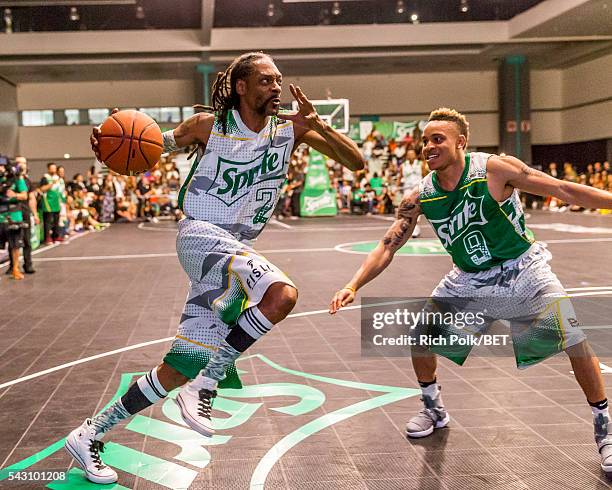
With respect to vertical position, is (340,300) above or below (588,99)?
below

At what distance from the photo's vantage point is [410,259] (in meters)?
12.3

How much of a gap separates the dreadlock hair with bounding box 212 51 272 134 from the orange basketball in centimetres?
34

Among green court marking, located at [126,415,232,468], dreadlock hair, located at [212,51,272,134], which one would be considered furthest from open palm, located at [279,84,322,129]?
green court marking, located at [126,415,232,468]

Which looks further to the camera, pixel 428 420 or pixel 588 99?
pixel 588 99

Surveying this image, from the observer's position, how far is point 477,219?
3.75 meters

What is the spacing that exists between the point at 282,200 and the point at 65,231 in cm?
933

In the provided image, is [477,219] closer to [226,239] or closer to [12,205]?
[226,239]

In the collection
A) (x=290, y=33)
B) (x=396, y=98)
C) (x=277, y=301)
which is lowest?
(x=277, y=301)

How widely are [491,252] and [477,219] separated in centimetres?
19

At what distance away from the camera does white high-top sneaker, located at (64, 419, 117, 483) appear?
11.1 feet

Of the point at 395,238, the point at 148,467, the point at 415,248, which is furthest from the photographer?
the point at 415,248

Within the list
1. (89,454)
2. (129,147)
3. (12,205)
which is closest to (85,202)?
(12,205)

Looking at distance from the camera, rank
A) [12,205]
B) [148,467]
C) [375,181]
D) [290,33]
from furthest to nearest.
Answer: [290,33] < [375,181] < [12,205] < [148,467]

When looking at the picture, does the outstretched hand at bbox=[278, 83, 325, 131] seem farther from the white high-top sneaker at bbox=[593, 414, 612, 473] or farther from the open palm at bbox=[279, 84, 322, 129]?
the white high-top sneaker at bbox=[593, 414, 612, 473]
